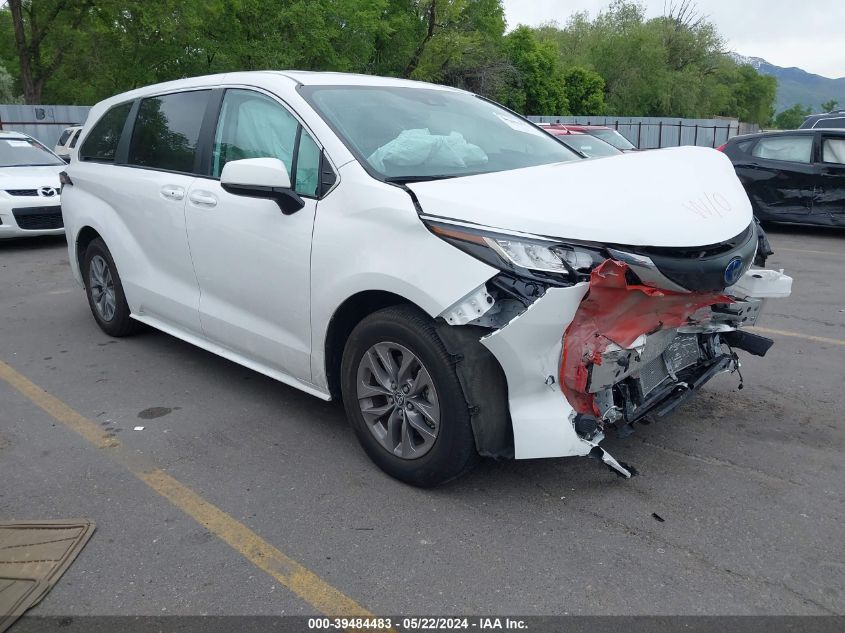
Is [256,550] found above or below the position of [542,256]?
below

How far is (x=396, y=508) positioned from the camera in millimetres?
3314

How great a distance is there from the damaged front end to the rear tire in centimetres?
332

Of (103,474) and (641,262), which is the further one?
(103,474)

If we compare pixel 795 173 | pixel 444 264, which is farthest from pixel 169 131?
pixel 795 173

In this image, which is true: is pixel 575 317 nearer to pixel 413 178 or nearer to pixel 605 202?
pixel 605 202

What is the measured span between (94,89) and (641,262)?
36.8 metres

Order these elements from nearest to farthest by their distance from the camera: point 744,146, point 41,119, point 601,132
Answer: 1. point 744,146
2. point 601,132
3. point 41,119

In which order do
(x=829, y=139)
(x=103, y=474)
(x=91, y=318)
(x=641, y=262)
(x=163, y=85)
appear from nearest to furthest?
(x=641, y=262) < (x=103, y=474) < (x=163, y=85) < (x=91, y=318) < (x=829, y=139)

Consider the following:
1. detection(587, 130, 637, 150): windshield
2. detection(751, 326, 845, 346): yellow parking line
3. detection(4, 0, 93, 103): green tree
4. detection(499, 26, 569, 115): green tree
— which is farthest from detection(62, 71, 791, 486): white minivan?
detection(499, 26, 569, 115): green tree

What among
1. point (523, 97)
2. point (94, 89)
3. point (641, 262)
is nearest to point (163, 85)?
point (641, 262)

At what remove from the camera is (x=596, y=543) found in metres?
3.03

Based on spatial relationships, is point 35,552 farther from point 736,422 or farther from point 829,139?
point 829,139

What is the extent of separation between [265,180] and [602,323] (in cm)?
170

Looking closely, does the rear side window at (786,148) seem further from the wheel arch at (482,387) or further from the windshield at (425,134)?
the wheel arch at (482,387)
